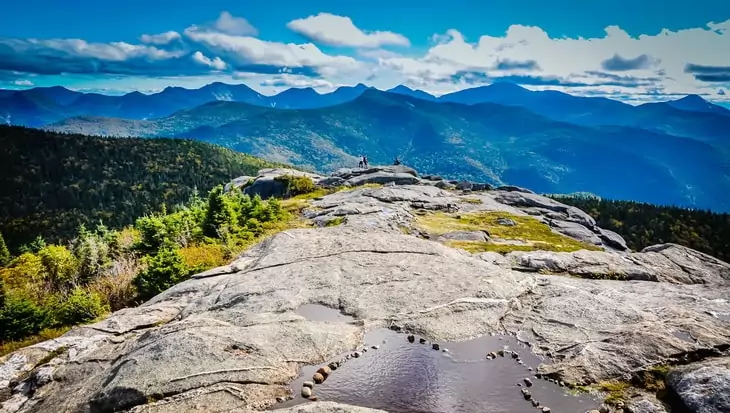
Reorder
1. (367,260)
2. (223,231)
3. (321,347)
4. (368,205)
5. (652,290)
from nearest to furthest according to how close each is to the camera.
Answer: (321,347)
(652,290)
(367,260)
(223,231)
(368,205)

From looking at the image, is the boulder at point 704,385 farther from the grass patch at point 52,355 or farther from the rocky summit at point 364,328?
the grass patch at point 52,355

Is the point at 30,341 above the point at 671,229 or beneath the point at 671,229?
above

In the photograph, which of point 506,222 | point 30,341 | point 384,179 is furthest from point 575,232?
point 30,341

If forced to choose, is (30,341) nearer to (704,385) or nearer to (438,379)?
(438,379)

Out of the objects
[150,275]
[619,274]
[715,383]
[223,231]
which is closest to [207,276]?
[150,275]

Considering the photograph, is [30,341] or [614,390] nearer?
[614,390]

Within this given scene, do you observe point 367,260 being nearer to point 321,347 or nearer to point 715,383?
point 321,347

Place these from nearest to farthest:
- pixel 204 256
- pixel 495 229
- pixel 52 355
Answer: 1. pixel 52 355
2. pixel 204 256
3. pixel 495 229
